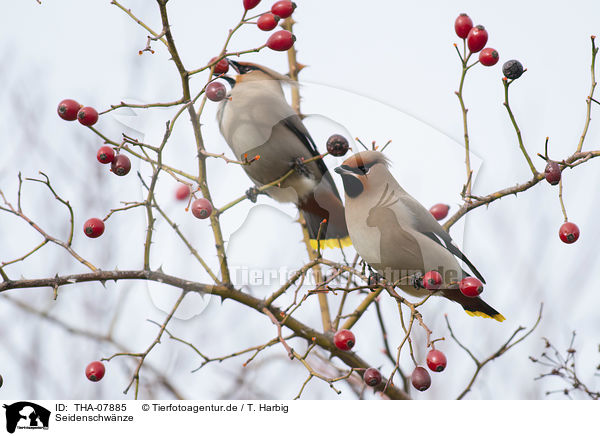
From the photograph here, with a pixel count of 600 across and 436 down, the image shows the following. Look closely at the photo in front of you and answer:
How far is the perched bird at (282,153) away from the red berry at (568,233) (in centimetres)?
56

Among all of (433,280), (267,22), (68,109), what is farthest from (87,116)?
(433,280)

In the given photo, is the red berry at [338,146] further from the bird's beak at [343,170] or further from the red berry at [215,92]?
the red berry at [215,92]

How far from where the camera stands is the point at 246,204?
5.57 ft

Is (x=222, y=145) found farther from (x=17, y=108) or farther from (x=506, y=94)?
(x=17, y=108)

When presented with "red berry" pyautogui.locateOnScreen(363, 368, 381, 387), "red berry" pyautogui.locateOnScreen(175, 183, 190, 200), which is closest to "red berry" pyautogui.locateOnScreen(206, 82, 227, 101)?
"red berry" pyautogui.locateOnScreen(175, 183, 190, 200)

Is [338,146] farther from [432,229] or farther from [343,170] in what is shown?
[432,229]

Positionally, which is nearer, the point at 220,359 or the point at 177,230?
the point at 177,230

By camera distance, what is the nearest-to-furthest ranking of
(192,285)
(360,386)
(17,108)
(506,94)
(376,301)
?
(506,94), (192,285), (376,301), (360,386), (17,108)

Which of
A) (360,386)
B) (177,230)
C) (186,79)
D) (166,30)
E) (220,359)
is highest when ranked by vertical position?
(166,30)

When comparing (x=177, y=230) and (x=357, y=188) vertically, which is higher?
(x=357, y=188)

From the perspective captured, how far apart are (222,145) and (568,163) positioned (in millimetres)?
878

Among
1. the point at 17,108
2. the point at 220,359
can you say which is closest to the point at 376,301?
Result: the point at 220,359

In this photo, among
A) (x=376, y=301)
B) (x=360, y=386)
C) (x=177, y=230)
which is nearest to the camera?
(x=177, y=230)

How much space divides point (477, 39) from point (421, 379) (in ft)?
2.80
